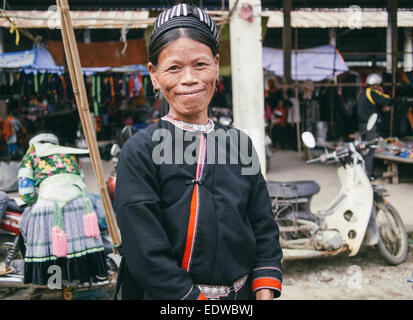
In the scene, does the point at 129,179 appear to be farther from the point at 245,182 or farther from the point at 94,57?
the point at 94,57

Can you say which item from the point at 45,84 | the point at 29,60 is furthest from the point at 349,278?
the point at 29,60

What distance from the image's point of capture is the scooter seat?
363 cm

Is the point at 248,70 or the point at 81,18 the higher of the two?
Result: the point at 81,18

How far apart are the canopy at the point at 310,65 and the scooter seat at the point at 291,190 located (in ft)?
17.5

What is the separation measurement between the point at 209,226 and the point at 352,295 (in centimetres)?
262

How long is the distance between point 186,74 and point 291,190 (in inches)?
103

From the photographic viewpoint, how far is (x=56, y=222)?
2.87 metres

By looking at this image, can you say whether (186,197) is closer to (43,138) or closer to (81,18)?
(43,138)

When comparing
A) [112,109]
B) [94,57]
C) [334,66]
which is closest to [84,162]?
[112,109]

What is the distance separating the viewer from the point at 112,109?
1151 centimetres

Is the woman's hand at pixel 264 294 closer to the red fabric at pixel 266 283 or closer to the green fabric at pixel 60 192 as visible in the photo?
the red fabric at pixel 266 283

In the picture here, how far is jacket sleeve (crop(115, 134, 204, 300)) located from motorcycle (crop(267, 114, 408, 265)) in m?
2.56

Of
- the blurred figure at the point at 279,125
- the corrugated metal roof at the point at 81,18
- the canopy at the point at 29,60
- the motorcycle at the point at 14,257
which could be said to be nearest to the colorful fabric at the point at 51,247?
the motorcycle at the point at 14,257

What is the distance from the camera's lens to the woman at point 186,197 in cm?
117
